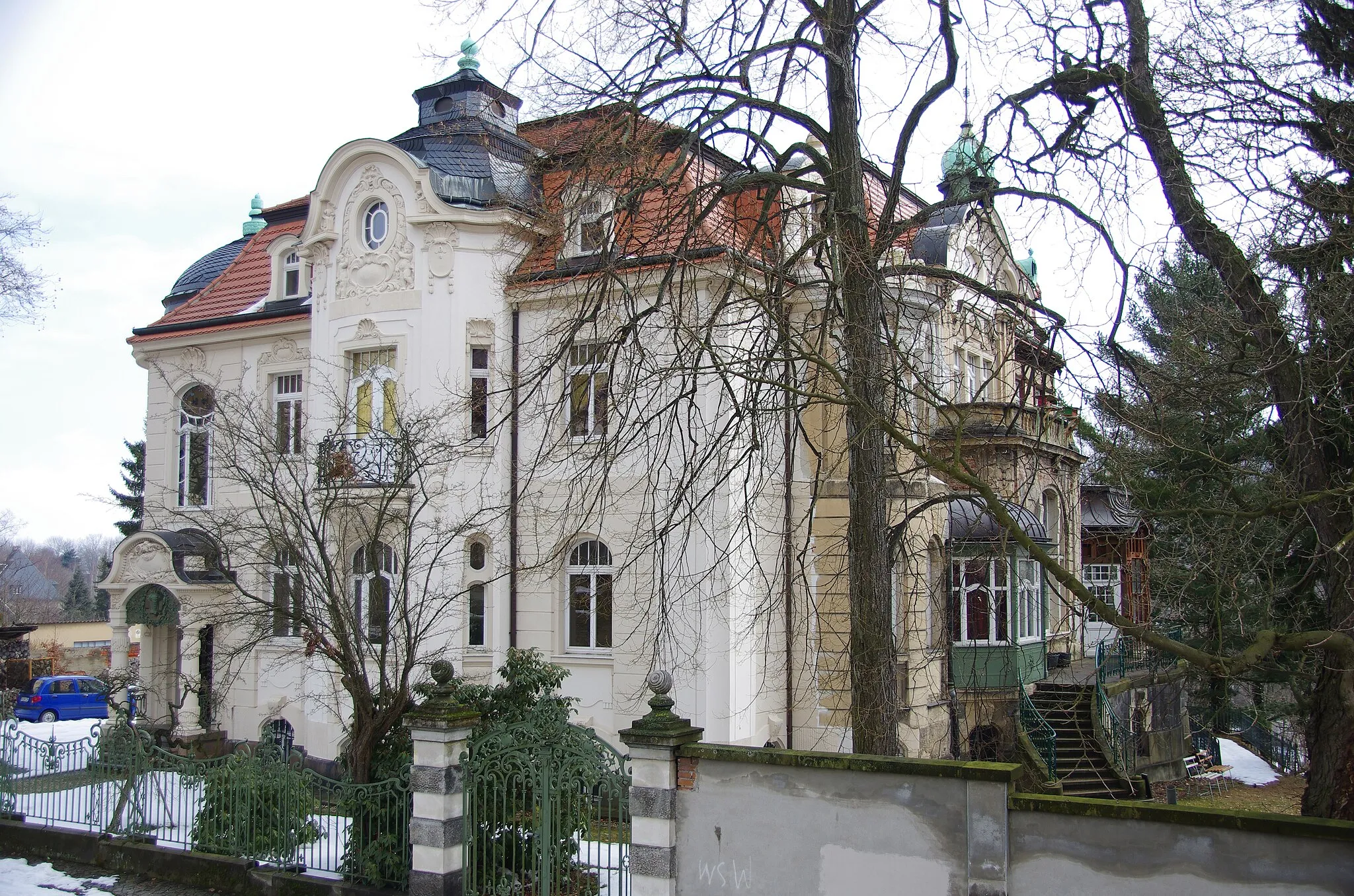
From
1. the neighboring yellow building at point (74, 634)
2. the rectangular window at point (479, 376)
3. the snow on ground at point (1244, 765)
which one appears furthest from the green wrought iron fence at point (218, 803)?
the neighboring yellow building at point (74, 634)

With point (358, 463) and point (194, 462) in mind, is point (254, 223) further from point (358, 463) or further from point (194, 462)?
point (358, 463)

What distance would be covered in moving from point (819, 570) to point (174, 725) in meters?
12.0

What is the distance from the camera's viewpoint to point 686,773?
9.30 metres

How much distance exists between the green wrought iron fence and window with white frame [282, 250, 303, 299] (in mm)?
10458

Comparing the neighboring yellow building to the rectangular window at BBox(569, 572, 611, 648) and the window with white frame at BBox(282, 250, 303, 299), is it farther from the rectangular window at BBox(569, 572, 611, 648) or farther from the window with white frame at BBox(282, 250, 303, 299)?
the rectangular window at BBox(569, 572, 611, 648)

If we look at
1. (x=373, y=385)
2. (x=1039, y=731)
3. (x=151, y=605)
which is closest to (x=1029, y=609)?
(x=1039, y=731)

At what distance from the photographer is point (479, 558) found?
61.0 feet

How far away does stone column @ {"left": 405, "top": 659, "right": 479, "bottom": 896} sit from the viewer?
10.3 metres

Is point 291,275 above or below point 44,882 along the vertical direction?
above

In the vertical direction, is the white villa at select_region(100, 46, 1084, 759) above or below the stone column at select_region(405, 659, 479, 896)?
above

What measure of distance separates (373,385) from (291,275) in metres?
5.00

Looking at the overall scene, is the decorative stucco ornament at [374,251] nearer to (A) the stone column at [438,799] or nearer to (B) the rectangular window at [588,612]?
(B) the rectangular window at [588,612]

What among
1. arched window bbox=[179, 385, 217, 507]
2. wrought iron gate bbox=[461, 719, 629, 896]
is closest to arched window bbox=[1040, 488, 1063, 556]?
arched window bbox=[179, 385, 217, 507]

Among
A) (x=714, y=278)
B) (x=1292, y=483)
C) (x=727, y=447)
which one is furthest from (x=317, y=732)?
(x=1292, y=483)
